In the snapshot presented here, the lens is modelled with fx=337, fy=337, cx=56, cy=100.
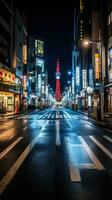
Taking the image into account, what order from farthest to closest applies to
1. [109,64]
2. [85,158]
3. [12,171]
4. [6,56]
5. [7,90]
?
[6,56]
[7,90]
[109,64]
[85,158]
[12,171]

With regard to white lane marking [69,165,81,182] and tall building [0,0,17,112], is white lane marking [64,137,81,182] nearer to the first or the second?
white lane marking [69,165,81,182]

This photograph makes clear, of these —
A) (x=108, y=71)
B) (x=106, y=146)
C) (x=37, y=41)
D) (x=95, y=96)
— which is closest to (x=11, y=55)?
(x=95, y=96)

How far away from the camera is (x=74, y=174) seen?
32.6 feet

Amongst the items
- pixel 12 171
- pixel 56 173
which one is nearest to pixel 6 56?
pixel 12 171

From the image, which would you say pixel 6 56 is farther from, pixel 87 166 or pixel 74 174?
pixel 74 174

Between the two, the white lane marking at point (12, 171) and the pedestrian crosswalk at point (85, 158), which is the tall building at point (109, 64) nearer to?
the pedestrian crosswalk at point (85, 158)

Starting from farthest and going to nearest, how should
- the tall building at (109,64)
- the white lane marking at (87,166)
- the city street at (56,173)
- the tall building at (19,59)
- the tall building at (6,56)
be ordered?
the tall building at (19,59) → the tall building at (6,56) → the tall building at (109,64) → the white lane marking at (87,166) → the city street at (56,173)

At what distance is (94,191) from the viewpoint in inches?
314

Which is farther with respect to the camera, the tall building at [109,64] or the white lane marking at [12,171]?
the tall building at [109,64]

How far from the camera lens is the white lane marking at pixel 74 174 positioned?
9250mm

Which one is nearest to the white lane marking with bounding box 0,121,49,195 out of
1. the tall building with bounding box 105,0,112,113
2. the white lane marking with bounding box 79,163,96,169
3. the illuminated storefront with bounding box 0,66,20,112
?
the white lane marking with bounding box 79,163,96,169

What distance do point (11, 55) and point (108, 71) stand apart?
28.4 meters

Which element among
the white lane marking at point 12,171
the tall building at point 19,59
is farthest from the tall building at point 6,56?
the white lane marking at point 12,171

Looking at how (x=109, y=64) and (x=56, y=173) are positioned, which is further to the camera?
(x=109, y=64)
